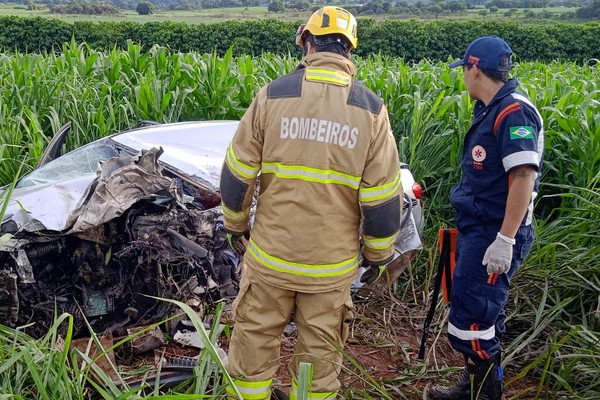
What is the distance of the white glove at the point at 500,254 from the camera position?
289 cm

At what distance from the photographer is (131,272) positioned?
3529 mm

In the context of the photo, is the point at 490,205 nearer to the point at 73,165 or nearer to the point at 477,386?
the point at 477,386

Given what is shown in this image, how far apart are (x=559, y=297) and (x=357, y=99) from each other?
208 centimetres

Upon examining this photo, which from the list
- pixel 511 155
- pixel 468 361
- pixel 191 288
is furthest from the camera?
pixel 191 288

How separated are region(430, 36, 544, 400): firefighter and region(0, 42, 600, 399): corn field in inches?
11.3

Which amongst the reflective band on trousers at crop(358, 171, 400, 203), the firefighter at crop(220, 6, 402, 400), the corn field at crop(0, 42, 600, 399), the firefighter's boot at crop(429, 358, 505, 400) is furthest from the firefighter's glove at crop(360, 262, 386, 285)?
the corn field at crop(0, 42, 600, 399)

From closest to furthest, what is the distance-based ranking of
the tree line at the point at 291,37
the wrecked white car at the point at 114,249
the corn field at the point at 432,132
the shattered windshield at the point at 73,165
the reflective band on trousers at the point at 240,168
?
the reflective band on trousers at the point at 240,168, the wrecked white car at the point at 114,249, the corn field at the point at 432,132, the shattered windshield at the point at 73,165, the tree line at the point at 291,37

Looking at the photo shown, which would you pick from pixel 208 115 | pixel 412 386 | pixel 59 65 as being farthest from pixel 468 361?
pixel 59 65

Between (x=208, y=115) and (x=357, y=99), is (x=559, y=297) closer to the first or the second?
(x=357, y=99)

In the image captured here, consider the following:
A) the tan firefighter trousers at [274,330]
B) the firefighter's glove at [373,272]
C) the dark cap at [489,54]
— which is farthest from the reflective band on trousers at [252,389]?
the dark cap at [489,54]

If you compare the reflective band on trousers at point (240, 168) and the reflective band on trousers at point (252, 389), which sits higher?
the reflective band on trousers at point (240, 168)

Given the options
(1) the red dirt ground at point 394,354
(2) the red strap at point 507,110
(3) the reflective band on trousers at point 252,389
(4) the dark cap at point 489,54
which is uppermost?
(4) the dark cap at point 489,54

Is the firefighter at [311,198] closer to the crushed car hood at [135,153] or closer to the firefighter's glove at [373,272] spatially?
the firefighter's glove at [373,272]

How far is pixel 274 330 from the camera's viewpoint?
9.04ft
